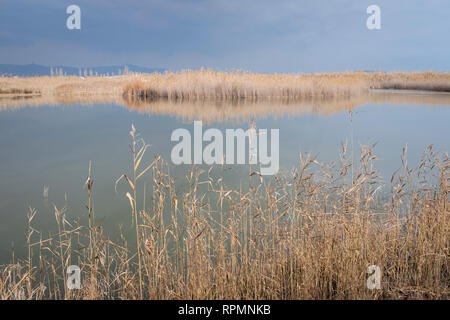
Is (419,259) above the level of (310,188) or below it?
below

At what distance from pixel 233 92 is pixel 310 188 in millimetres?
14225

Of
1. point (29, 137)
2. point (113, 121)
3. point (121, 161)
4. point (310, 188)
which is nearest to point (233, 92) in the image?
point (113, 121)

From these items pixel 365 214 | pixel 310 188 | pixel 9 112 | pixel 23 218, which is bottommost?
pixel 23 218

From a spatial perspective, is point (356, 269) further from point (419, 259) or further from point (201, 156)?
point (201, 156)

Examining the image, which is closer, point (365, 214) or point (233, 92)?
point (365, 214)

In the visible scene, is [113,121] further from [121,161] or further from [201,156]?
[201,156]

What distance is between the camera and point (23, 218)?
411 centimetres

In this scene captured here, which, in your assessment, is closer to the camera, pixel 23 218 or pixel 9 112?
pixel 23 218

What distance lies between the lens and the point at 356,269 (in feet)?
7.75
